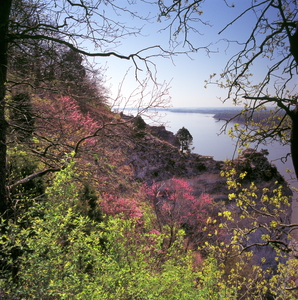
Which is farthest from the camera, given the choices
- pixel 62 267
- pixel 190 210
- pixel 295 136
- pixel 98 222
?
pixel 190 210

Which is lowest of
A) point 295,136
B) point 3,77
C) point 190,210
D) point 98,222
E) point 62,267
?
point 190,210

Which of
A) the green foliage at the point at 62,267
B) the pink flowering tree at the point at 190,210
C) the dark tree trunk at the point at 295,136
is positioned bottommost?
the pink flowering tree at the point at 190,210

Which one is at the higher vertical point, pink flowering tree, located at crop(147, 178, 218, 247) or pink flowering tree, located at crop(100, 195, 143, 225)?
pink flowering tree, located at crop(100, 195, 143, 225)

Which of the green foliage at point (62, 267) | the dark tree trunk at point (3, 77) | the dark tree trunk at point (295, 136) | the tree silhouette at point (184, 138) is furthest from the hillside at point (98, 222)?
the tree silhouette at point (184, 138)

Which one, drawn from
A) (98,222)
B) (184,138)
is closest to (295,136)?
(98,222)

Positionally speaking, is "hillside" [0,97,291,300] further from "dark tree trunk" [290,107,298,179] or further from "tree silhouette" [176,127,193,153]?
"tree silhouette" [176,127,193,153]

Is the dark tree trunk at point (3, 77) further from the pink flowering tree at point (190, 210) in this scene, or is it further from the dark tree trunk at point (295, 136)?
the pink flowering tree at point (190, 210)

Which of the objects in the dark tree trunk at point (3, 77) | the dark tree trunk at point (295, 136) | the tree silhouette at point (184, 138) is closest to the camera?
the dark tree trunk at point (295, 136)

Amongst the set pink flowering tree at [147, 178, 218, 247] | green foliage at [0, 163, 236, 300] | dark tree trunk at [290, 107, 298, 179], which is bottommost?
pink flowering tree at [147, 178, 218, 247]

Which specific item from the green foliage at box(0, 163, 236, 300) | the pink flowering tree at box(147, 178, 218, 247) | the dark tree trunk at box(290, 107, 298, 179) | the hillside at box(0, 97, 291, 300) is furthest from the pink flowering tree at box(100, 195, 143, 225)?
the dark tree trunk at box(290, 107, 298, 179)

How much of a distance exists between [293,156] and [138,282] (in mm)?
2741

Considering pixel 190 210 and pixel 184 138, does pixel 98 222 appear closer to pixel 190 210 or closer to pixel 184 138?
pixel 190 210

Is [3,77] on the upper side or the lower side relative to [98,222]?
upper

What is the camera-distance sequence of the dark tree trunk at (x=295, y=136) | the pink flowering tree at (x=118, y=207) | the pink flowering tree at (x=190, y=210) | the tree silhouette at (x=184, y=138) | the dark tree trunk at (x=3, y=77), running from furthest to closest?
the tree silhouette at (x=184, y=138) → the pink flowering tree at (x=190, y=210) → the pink flowering tree at (x=118, y=207) → the dark tree trunk at (x=3, y=77) → the dark tree trunk at (x=295, y=136)
